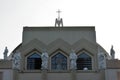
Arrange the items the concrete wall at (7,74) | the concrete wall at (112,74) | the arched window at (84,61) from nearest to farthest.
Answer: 1. the concrete wall at (112,74)
2. the concrete wall at (7,74)
3. the arched window at (84,61)

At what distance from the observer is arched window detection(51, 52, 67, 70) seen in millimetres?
28375

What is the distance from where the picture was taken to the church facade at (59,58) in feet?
87.9

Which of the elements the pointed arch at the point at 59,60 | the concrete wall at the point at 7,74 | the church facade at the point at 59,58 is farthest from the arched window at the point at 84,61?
the concrete wall at the point at 7,74

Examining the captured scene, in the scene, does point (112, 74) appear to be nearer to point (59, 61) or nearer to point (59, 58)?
point (59, 61)

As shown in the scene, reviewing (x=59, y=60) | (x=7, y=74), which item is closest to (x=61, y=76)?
(x=59, y=60)

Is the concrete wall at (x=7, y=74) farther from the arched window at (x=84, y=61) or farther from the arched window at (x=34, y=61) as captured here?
the arched window at (x=84, y=61)

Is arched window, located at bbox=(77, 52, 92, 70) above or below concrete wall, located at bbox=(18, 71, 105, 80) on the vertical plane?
above

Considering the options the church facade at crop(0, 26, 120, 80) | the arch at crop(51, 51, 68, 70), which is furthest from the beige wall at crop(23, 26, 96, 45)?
the arch at crop(51, 51, 68, 70)

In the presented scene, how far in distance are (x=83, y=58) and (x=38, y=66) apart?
4.32 metres

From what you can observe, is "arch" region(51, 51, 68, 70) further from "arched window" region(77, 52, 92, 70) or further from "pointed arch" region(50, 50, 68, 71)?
"arched window" region(77, 52, 92, 70)

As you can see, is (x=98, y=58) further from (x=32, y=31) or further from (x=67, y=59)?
(x=32, y=31)

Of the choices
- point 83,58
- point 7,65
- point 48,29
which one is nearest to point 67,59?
point 83,58

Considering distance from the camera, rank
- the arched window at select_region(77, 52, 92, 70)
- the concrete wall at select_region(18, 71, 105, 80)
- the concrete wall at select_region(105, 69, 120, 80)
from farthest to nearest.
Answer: the arched window at select_region(77, 52, 92, 70)
the concrete wall at select_region(18, 71, 105, 80)
the concrete wall at select_region(105, 69, 120, 80)

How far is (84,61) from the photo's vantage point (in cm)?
2856
